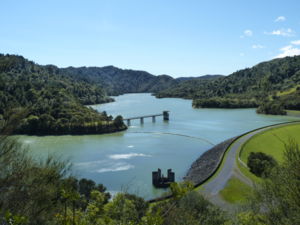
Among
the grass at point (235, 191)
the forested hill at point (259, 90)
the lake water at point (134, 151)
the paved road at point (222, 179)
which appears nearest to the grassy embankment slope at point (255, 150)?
the grass at point (235, 191)

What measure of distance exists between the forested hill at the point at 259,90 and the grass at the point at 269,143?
125 feet

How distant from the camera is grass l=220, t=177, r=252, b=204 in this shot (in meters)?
19.4

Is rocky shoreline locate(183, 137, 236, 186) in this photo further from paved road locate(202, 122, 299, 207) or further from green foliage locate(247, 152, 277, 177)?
green foliage locate(247, 152, 277, 177)

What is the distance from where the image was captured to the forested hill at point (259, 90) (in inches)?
3599

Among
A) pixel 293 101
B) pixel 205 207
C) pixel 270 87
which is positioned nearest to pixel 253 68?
pixel 270 87

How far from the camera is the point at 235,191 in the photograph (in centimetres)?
2077

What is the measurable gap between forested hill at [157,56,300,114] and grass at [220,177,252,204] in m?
63.9

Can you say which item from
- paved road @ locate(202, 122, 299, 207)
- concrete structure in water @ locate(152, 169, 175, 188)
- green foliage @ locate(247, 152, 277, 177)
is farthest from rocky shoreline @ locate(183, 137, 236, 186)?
green foliage @ locate(247, 152, 277, 177)

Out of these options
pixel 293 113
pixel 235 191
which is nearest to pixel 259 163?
pixel 235 191

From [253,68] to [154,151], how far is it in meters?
168

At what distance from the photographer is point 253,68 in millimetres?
185625

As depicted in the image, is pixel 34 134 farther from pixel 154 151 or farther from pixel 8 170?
pixel 8 170

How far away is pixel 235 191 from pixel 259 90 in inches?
4840

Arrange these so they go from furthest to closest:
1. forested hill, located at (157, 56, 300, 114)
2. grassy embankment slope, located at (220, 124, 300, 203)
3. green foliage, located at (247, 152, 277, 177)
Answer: forested hill, located at (157, 56, 300, 114), green foliage, located at (247, 152, 277, 177), grassy embankment slope, located at (220, 124, 300, 203)
